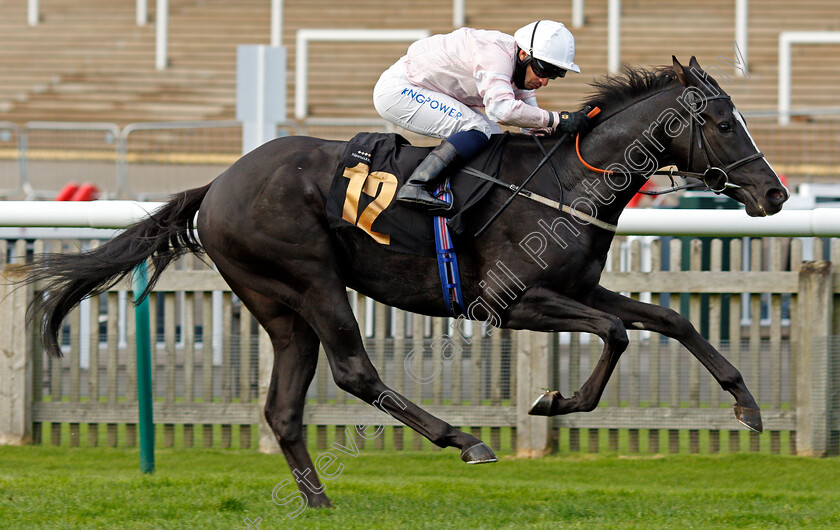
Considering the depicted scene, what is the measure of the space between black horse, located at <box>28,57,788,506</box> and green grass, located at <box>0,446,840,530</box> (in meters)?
0.34

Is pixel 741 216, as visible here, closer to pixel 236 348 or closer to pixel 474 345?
pixel 474 345

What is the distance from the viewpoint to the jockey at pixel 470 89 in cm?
437

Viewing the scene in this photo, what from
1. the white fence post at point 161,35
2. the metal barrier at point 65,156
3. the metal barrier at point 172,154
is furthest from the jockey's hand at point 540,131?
the white fence post at point 161,35

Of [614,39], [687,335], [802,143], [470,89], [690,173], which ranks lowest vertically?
[687,335]

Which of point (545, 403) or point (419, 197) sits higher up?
point (419, 197)

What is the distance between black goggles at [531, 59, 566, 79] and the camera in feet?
14.7

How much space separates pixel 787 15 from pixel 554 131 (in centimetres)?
1660

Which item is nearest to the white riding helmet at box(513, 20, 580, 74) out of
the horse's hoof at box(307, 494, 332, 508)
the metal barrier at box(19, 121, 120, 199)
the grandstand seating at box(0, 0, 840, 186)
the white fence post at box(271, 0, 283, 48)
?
the horse's hoof at box(307, 494, 332, 508)

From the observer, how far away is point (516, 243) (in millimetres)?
4426

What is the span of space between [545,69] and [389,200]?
2.77 feet

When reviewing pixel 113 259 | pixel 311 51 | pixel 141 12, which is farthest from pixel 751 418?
pixel 141 12

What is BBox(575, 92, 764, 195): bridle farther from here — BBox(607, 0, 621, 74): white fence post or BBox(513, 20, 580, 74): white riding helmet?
BBox(607, 0, 621, 74): white fence post

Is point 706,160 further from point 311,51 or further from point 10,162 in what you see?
point 311,51

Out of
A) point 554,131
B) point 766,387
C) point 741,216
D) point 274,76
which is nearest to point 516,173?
point 554,131
